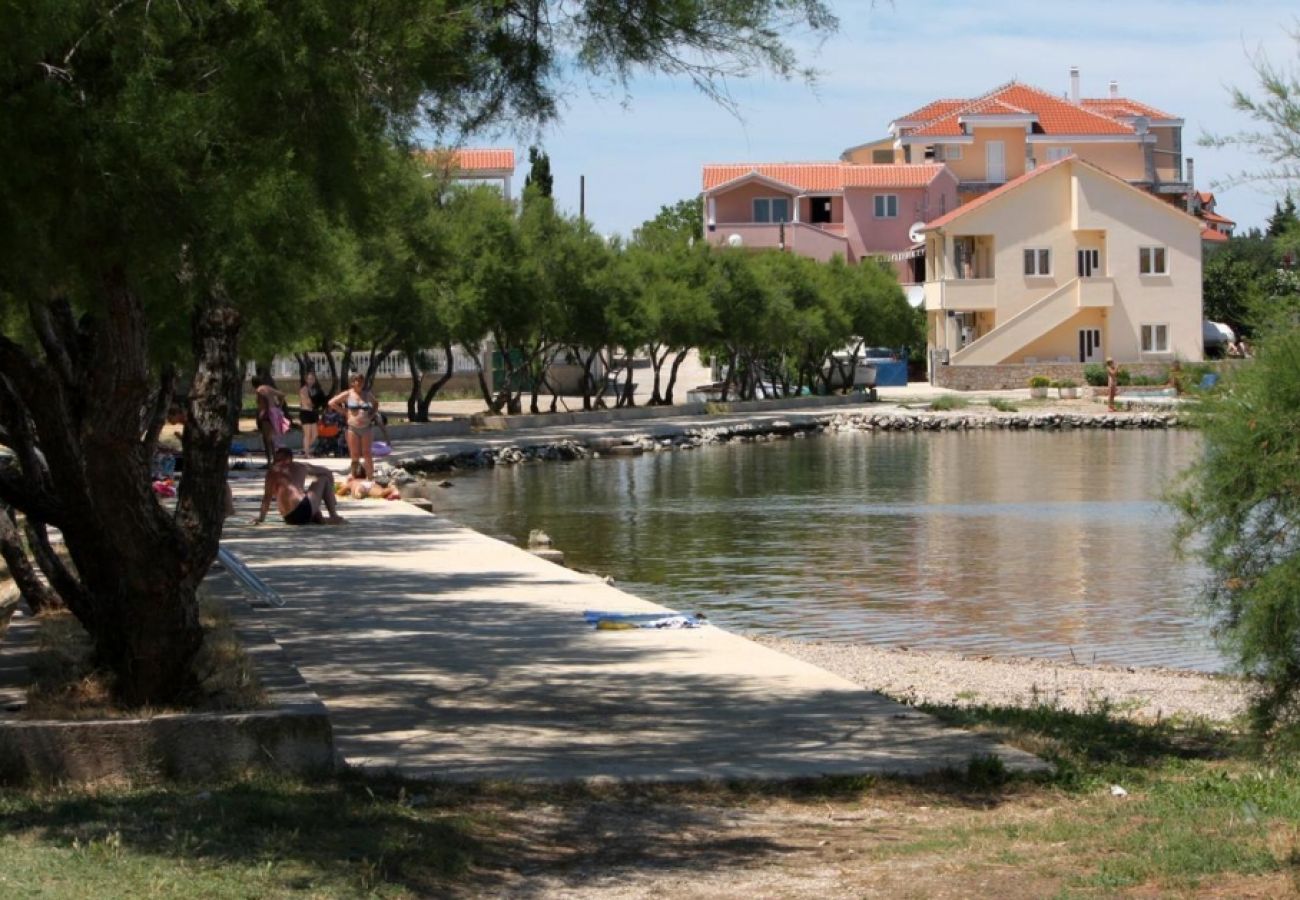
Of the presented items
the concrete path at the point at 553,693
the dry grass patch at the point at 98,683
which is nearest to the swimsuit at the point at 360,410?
the concrete path at the point at 553,693

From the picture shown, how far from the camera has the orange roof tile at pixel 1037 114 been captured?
95.8 m

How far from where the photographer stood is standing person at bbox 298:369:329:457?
3800 centimetres

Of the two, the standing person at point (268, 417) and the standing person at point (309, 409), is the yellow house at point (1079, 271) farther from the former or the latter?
the standing person at point (268, 417)

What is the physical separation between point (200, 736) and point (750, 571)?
16.7m

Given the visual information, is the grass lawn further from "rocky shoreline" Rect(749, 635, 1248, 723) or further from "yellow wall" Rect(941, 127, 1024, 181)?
"yellow wall" Rect(941, 127, 1024, 181)

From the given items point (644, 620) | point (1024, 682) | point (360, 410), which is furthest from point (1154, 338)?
point (644, 620)

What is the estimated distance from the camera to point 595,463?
47875 mm

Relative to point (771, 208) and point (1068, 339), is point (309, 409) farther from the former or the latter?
point (771, 208)

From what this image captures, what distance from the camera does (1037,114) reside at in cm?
9625

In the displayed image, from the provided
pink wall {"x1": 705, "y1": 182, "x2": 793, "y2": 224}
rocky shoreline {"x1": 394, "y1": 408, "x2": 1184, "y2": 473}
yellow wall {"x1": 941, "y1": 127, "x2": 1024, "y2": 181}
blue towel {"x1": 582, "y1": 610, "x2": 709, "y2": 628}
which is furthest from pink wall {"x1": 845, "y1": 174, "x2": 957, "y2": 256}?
blue towel {"x1": 582, "y1": 610, "x2": 709, "y2": 628}

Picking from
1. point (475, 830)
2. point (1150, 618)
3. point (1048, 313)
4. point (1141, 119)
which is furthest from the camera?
point (1141, 119)

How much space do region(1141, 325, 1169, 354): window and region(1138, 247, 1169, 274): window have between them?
2369 millimetres

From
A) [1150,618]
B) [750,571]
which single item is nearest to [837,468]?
[750,571]

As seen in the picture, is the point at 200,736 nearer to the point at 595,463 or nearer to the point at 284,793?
the point at 284,793
